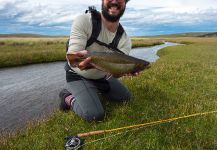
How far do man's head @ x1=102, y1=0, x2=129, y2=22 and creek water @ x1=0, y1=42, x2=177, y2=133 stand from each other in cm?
388

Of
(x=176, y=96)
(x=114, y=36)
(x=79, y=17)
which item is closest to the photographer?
(x=79, y=17)

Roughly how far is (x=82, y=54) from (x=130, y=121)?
2038mm

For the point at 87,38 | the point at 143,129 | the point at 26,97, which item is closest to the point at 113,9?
the point at 87,38

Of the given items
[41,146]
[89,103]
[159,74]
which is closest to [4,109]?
[89,103]

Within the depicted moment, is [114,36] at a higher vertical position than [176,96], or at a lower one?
higher

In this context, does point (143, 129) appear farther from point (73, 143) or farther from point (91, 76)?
point (91, 76)

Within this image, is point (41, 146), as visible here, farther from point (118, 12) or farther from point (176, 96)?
point (176, 96)

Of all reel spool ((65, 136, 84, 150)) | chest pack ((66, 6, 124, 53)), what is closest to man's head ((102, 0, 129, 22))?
chest pack ((66, 6, 124, 53))

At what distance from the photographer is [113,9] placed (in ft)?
23.5

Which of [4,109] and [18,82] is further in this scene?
[18,82]

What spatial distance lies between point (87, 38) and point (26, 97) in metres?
6.68

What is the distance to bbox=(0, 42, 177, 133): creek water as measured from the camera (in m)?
9.60

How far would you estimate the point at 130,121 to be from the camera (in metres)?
6.90

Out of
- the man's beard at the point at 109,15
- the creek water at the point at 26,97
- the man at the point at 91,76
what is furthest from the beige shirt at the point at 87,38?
the creek water at the point at 26,97
